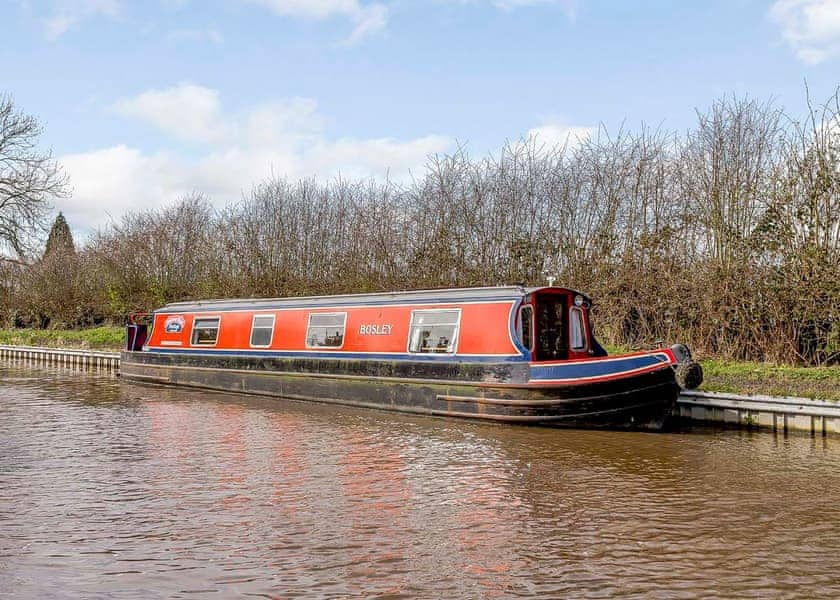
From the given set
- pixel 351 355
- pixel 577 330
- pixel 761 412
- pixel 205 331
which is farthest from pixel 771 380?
pixel 205 331

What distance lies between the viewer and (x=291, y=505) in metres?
7.12

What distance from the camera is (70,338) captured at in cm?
2966

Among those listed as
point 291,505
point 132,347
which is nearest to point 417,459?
point 291,505

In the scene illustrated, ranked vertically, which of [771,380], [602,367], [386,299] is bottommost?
[771,380]

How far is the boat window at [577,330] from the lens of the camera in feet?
41.4

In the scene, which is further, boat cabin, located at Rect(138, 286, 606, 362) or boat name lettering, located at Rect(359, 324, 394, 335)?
boat name lettering, located at Rect(359, 324, 394, 335)

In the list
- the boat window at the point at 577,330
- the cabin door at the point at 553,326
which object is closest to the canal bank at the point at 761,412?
the boat window at the point at 577,330

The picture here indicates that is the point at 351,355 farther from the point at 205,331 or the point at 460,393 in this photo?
the point at 205,331

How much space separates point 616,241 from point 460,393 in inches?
311

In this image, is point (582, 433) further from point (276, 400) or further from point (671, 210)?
point (671, 210)

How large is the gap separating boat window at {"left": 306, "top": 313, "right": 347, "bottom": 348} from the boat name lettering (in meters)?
0.54

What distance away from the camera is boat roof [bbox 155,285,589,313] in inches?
481

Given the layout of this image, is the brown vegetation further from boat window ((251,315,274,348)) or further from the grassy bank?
boat window ((251,315,274,348))

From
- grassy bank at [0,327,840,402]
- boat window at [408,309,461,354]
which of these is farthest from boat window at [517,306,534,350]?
grassy bank at [0,327,840,402]
